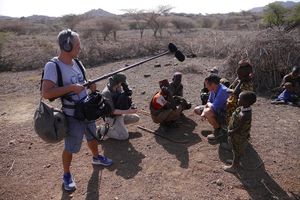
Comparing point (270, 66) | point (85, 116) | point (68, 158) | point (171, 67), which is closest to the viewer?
point (85, 116)

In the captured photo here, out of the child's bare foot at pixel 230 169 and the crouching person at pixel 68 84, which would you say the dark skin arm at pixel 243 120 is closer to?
the child's bare foot at pixel 230 169

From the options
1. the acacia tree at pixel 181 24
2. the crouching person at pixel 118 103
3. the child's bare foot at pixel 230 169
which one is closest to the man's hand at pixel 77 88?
the crouching person at pixel 118 103

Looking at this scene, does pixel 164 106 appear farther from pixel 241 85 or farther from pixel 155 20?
pixel 155 20

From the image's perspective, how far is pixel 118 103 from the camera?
5.27 meters

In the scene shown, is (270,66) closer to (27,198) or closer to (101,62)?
(27,198)

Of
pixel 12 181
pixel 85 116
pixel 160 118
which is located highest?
pixel 85 116

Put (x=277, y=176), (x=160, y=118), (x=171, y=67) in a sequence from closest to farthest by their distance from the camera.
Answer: (x=277, y=176), (x=160, y=118), (x=171, y=67)

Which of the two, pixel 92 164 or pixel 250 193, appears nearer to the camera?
pixel 250 193

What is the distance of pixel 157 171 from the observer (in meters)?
4.61

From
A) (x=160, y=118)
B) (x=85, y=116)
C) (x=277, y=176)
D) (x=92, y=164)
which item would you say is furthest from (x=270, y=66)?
(x=85, y=116)

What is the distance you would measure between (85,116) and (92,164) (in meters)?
1.31

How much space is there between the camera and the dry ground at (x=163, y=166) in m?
4.13

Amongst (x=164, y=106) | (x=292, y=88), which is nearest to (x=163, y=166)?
(x=164, y=106)

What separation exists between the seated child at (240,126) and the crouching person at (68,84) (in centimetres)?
174
